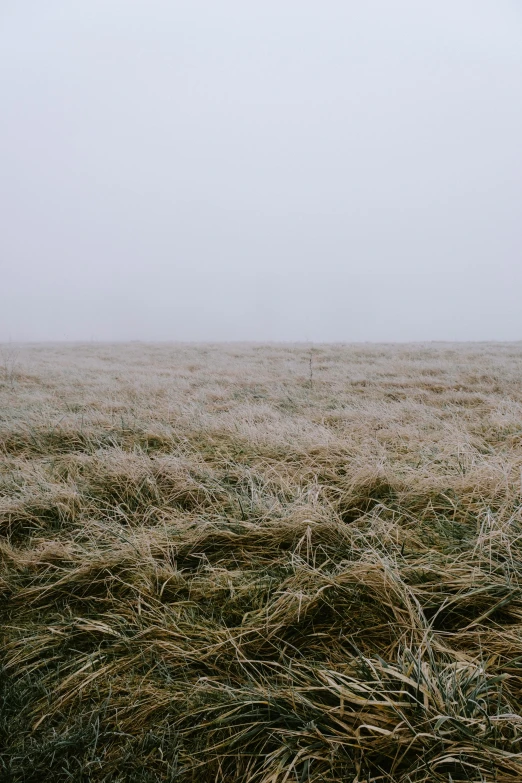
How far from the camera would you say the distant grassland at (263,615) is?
107 cm

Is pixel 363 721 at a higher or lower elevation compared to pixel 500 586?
lower

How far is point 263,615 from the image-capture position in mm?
1558

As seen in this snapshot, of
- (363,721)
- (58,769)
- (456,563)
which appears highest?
(456,563)

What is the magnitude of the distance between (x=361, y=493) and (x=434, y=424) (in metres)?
2.54

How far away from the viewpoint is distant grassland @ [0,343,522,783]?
1.07 metres

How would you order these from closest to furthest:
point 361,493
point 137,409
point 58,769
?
point 58,769 < point 361,493 < point 137,409

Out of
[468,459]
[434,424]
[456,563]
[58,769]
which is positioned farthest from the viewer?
[434,424]

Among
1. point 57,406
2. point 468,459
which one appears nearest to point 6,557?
point 468,459

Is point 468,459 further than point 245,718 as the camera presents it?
Yes

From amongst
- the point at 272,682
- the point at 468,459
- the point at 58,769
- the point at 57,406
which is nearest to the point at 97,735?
the point at 58,769

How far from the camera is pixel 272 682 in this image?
51.6 inches

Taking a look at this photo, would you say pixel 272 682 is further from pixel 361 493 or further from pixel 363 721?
pixel 361 493

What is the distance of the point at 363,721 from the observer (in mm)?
1086

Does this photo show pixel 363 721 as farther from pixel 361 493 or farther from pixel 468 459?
pixel 468 459
